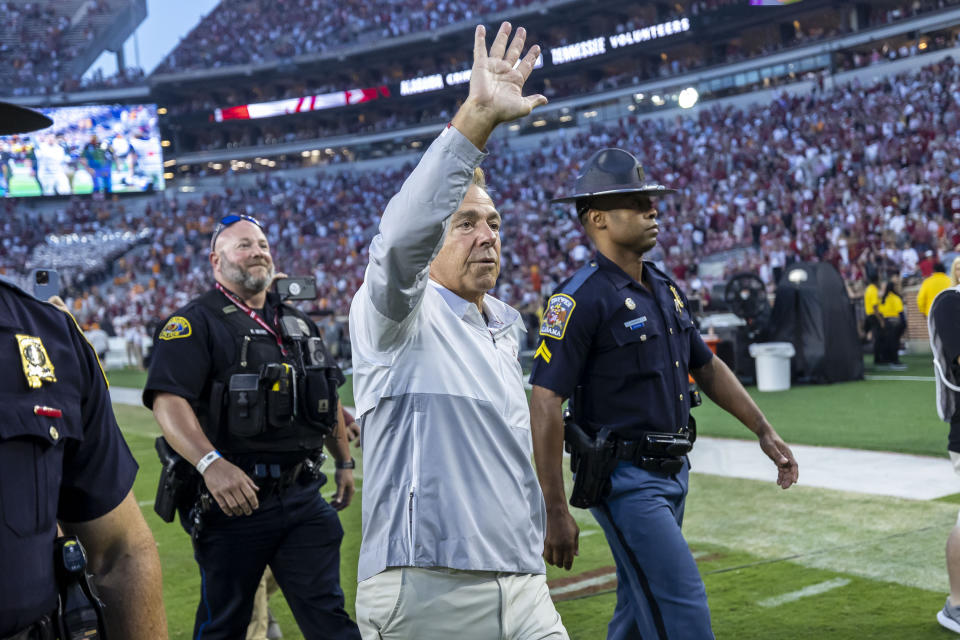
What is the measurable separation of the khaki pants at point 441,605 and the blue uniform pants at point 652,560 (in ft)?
2.97

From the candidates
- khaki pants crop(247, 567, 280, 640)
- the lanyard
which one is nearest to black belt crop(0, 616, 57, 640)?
the lanyard

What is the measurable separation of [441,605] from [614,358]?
1445mm

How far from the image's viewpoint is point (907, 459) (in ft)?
28.3

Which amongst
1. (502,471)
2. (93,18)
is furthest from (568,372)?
(93,18)

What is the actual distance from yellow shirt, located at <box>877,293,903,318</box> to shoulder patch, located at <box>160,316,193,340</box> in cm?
1602

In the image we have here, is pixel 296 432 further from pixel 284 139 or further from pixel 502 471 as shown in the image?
pixel 284 139

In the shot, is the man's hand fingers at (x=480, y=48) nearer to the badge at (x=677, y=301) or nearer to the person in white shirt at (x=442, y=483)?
the person in white shirt at (x=442, y=483)

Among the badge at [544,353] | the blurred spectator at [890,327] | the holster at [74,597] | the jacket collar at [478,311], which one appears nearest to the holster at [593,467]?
the badge at [544,353]

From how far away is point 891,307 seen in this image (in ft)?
58.8

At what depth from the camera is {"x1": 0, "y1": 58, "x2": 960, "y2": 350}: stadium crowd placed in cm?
2302

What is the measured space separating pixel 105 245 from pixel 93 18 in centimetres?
1985

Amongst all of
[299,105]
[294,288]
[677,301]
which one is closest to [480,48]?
[677,301]

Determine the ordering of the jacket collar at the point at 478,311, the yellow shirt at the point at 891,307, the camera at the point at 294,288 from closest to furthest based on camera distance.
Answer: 1. the jacket collar at the point at 478,311
2. the camera at the point at 294,288
3. the yellow shirt at the point at 891,307

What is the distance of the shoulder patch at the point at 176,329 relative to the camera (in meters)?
4.10
